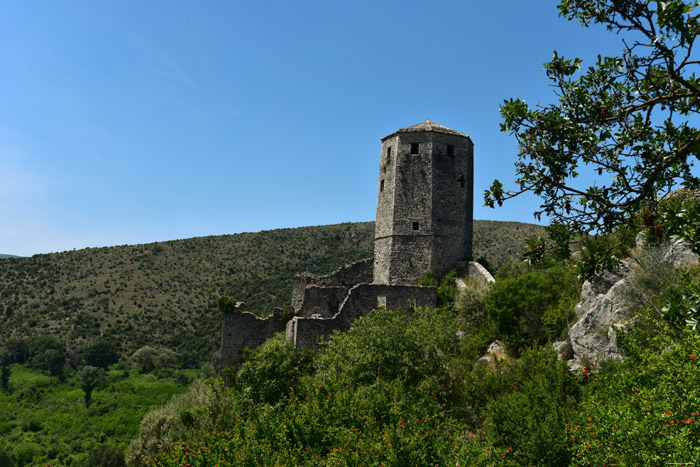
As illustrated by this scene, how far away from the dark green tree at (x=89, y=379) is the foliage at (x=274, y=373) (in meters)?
42.9

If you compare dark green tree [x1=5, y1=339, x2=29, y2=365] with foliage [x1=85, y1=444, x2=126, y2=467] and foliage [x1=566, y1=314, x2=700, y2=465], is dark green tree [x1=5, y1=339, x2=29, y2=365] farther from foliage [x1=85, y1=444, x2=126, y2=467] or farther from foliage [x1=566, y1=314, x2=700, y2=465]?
foliage [x1=566, y1=314, x2=700, y2=465]

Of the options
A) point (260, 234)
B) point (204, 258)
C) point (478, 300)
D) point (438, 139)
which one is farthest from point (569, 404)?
point (260, 234)

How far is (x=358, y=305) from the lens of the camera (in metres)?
22.2

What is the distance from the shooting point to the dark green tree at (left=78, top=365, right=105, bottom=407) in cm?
5434

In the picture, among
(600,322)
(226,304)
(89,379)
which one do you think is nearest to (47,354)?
(89,379)

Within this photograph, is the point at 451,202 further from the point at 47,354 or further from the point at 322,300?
the point at 47,354

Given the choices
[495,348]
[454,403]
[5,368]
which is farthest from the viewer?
[5,368]

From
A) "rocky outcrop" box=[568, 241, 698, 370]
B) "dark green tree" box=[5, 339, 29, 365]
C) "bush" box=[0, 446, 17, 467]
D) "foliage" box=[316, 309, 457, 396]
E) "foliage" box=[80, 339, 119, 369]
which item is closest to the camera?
"rocky outcrop" box=[568, 241, 698, 370]

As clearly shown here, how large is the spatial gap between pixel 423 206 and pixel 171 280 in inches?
1945

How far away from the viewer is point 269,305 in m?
58.1

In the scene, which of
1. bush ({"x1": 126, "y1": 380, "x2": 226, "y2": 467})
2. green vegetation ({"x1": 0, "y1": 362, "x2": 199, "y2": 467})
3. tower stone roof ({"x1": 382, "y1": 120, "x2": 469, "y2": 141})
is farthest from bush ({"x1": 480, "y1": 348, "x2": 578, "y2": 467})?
green vegetation ({"x1": 0, "y1": 362, "x2": 199, "y2": 467})

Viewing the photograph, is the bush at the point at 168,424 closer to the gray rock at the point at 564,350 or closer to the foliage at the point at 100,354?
the gray rock at the point at 564,350

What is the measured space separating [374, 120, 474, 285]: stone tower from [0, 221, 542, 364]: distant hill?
30.8m

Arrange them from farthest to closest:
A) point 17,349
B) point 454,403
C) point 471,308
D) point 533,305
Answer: point 17,349, point 471,308, point 533,305, point 454,403
